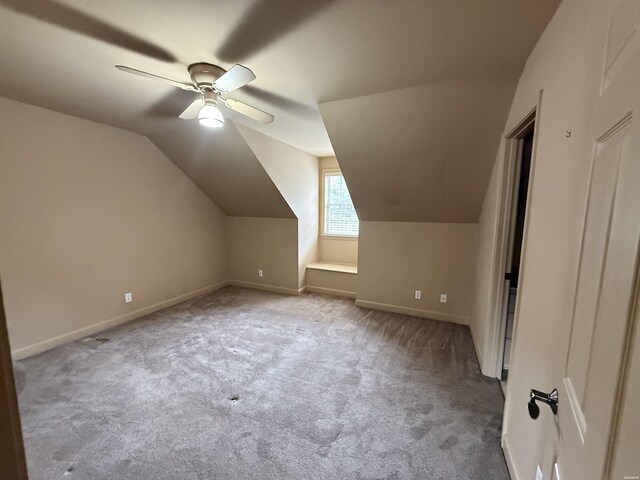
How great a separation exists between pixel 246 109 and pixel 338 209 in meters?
2.94

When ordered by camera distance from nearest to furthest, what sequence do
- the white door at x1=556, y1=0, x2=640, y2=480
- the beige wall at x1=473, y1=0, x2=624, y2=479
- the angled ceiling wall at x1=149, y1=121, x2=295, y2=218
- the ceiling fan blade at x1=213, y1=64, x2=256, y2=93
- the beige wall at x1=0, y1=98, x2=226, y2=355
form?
the white door at x1=556, y1=0, x2=640, y2=480 < the beige wall at x1=473, y1=0, x2=624, y2=479 < the ceiling fan blade at x1=213, y1=64, x2=256, y2=93 < the beige wall at x1=0, y1=98, x2=226, y2=355 < the angled ceiling wall at x1=149, y1=121, x2=295, y2=218

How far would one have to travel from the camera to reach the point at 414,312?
363cm

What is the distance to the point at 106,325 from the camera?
10.2ft

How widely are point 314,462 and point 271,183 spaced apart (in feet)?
10.0

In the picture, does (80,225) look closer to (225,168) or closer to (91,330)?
(91,330)

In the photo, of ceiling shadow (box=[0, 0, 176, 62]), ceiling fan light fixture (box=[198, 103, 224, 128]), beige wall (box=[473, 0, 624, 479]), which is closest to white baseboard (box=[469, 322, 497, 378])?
beige wall (box=[473, 0, 624, 479])

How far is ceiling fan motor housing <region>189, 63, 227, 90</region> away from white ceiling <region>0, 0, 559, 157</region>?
0.04 metres

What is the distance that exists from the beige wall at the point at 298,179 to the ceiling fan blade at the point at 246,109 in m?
0.98

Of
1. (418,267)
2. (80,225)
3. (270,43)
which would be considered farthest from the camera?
(418,267)

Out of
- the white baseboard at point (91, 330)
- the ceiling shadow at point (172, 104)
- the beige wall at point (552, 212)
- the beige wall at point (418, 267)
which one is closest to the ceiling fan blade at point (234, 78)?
the ceiling shadow at point (172, 104)

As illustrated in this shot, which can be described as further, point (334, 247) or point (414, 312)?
point (334, 247)

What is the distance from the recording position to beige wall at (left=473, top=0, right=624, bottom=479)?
0.89 metres

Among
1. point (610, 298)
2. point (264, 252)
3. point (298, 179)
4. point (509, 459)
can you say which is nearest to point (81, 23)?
point (610, 298)

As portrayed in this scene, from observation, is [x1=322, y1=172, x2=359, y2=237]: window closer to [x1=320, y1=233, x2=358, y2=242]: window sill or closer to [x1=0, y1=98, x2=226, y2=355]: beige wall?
[x1=320, y1=233, x2=358, y2=242]: window sill
